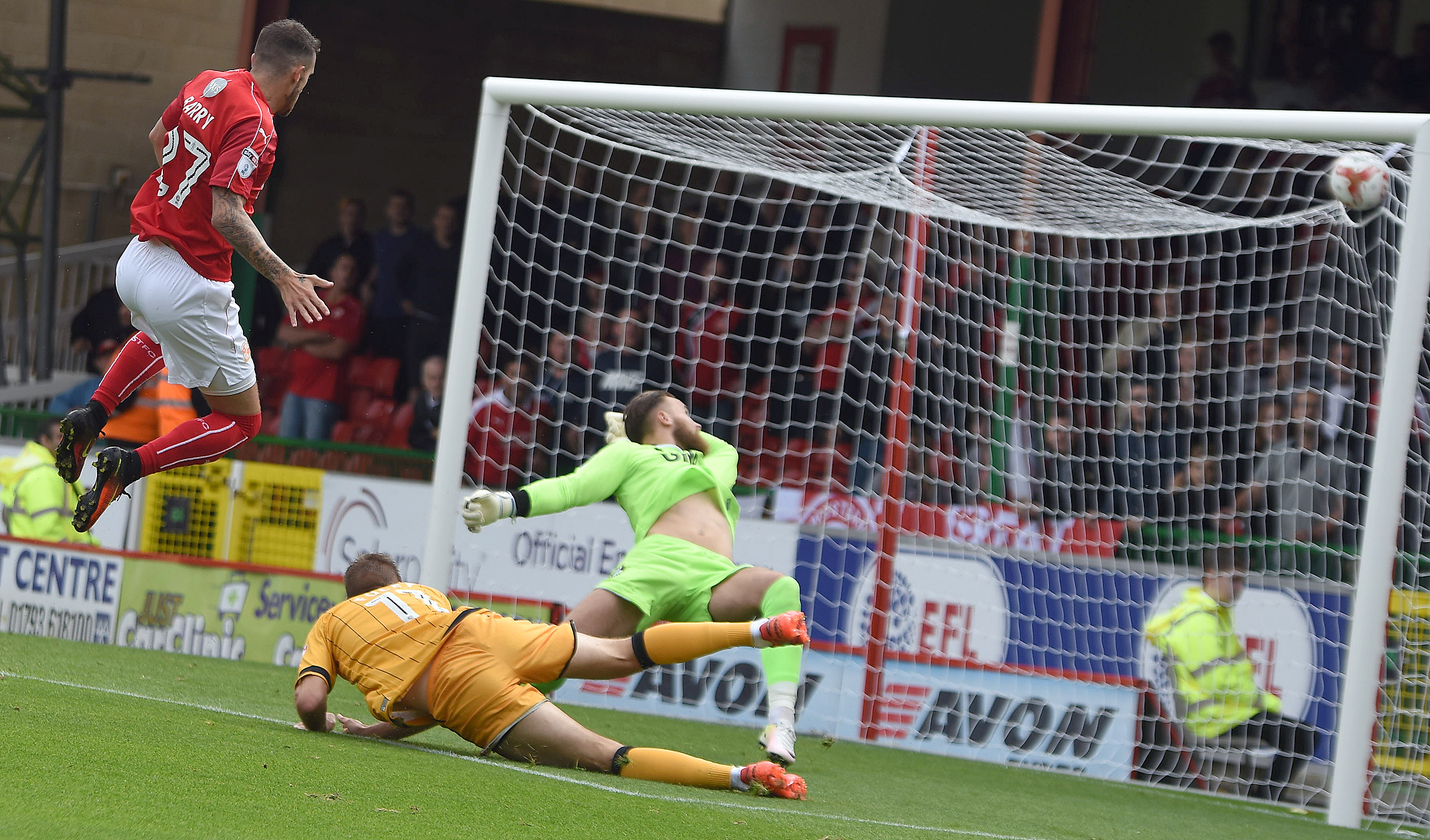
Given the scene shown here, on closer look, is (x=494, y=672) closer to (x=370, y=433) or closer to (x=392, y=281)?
(x=370, y=433)

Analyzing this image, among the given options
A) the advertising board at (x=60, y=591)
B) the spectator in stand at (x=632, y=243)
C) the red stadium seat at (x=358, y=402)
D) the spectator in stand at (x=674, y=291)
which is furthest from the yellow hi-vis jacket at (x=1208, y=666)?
the red stadium seat at (x=358, y=402)

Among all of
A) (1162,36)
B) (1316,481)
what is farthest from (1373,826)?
(1162,36)

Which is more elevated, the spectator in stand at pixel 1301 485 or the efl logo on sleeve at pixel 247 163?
the efl logo on sleeve at pixel 247 163

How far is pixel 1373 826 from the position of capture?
254 inches

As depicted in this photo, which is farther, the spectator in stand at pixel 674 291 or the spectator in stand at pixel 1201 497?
the spectator in stand at pixel 674 291

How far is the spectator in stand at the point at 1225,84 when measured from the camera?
37.6ft

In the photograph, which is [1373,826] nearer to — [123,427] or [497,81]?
[497,81]

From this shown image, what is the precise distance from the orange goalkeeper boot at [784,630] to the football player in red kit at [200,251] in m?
1.72

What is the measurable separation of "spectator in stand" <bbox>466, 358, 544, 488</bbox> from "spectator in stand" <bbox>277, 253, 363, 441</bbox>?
206 cm

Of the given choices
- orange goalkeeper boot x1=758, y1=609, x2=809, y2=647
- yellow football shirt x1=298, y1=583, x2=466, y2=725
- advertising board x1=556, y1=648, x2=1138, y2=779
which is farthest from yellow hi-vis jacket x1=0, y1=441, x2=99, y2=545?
orange goalkeeper boot x1=758, y1=609, x2=809, y2=647

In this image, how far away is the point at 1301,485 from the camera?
8234mm

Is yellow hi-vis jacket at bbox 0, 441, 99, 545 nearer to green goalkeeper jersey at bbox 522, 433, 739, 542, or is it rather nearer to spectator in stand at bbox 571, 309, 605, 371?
spectator in stand at bbox 571, 309, 605, 371

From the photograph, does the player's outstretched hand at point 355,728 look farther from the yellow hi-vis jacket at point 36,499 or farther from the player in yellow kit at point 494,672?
the yellow hi-vis jacket at point 36,499

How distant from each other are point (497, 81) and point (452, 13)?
928cm
